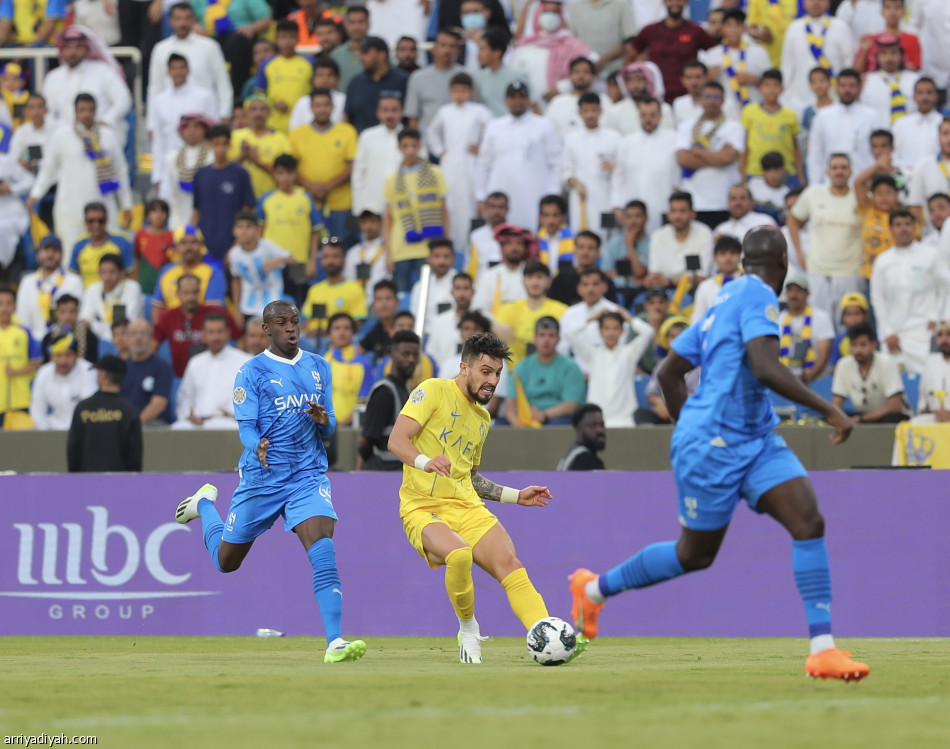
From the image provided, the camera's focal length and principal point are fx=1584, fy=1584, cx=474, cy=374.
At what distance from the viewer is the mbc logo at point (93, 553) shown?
542 inches

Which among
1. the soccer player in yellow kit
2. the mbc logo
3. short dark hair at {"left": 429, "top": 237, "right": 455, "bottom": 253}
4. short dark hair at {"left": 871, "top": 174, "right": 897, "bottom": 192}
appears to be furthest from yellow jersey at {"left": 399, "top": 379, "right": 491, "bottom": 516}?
short dark hair at {"left": 871, "top": 174, "right": 897, "bottom": 192}

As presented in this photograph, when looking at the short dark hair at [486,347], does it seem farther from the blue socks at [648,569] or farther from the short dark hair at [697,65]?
the short dark hair at [697,65]

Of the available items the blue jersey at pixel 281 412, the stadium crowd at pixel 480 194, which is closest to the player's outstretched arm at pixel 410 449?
the blue jersey at pixel 281 412

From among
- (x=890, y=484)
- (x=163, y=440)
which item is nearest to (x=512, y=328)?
(x=163, y=440)

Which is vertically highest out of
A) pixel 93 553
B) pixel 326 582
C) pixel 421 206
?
pixel 421 206

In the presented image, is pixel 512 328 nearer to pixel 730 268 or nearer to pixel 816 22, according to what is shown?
pixel 730 268

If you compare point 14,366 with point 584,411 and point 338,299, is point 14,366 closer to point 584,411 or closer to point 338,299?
point 338,299

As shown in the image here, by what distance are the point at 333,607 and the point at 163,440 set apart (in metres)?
6.68

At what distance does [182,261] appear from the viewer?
18438mm

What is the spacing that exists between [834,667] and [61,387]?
11454mm

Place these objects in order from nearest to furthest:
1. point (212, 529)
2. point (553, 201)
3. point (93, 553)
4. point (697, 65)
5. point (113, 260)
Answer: point (212, 529), point (93, 553), point (553, 201), point (113, 260), point (697, 65)

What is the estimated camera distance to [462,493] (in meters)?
9.91

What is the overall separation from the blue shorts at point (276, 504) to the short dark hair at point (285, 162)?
8.85 meters

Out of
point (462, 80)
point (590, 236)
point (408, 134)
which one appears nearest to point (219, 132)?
point (408, 134)
